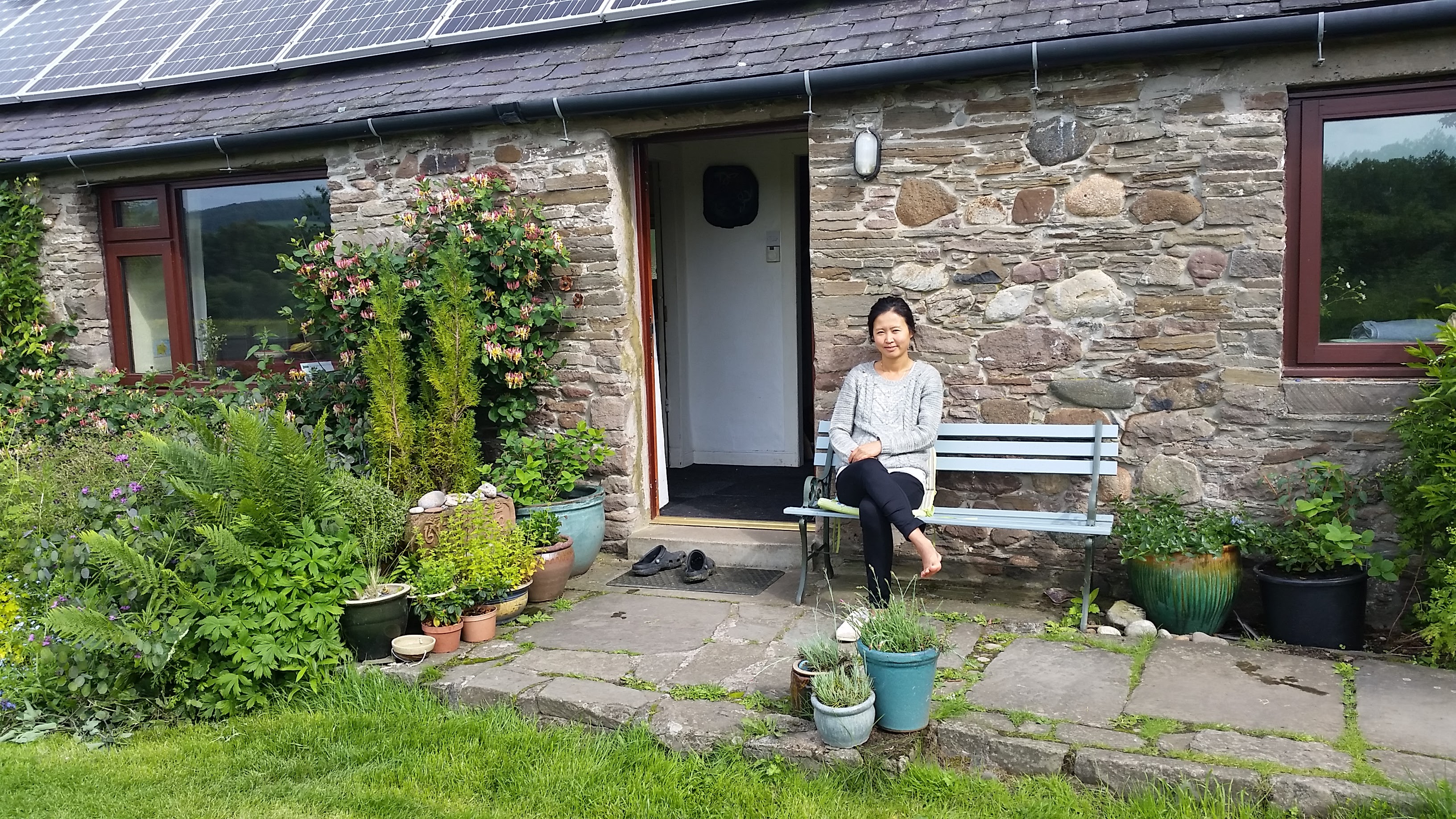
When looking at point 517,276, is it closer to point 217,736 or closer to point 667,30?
point 667,30

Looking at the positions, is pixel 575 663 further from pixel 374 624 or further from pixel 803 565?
pixel 803 565

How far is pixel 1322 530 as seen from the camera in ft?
13.4

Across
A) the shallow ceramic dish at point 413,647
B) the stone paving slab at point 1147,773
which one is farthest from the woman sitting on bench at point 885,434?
the shallow ceramic dish at point 413,647

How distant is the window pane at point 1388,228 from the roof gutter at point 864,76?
1.65 feet

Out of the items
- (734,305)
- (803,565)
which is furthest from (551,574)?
(734,305)

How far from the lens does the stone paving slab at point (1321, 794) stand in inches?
109

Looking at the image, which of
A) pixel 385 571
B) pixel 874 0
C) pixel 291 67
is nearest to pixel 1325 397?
pixel 874 0

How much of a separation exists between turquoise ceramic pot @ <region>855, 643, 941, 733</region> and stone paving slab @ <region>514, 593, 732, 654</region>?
3.85 feet

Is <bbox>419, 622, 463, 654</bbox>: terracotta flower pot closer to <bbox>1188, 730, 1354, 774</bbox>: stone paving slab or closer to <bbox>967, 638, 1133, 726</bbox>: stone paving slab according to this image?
<bbox>967, 638, 1133, 726</bbox>: stone paving slab

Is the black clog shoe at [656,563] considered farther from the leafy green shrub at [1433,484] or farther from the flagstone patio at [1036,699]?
the leafy green shrub at [1433,484]

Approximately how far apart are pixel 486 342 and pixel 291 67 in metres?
2.93

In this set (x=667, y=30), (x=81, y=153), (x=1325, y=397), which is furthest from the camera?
(x=81, y=153)

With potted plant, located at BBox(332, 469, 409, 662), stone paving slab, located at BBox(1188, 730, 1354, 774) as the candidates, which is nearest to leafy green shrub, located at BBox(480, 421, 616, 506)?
potted plant, located at BBox(332, 469, 409, 662)

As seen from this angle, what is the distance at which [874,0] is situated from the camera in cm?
541
